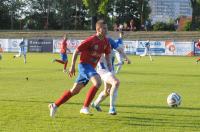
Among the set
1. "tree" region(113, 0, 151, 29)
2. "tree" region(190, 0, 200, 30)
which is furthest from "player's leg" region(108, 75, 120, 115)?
"tree" region(113, 0, 151, 29)

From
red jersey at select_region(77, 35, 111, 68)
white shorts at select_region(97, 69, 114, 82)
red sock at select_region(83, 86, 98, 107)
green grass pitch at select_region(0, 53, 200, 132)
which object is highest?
red jersey at select_region(77, 35, 111, 68)

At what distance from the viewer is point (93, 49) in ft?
36.1

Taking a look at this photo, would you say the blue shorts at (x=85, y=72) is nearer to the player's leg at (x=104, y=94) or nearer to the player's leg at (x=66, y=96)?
the player's leg at (x=66, y=96)

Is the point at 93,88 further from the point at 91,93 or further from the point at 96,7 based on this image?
the point at 96,7

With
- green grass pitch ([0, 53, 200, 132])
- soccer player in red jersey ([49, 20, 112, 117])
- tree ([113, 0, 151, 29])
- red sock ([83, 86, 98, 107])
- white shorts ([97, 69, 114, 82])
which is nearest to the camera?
green grass pitch ([0, 53, 200, 132])

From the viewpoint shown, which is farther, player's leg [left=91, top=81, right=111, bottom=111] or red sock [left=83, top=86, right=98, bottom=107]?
player's leg [left=91, top=81, right=111, bottom=111]

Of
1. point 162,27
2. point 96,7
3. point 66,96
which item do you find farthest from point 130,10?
point 66,96

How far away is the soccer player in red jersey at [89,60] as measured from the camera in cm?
1091

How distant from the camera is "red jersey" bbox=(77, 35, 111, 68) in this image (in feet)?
35.9

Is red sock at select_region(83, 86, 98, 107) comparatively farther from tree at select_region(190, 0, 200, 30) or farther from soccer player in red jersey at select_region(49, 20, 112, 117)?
tree at select_region(190, 0, 200, 30)

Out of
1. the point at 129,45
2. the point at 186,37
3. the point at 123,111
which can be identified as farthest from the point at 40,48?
the point at 123,111

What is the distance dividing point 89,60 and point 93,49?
0.29 metres

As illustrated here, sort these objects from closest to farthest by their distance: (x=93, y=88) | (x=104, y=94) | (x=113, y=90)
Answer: (x=93, y=88)
(x=113, y=90)
(x=104, y=94)

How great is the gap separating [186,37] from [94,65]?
53.8 m
